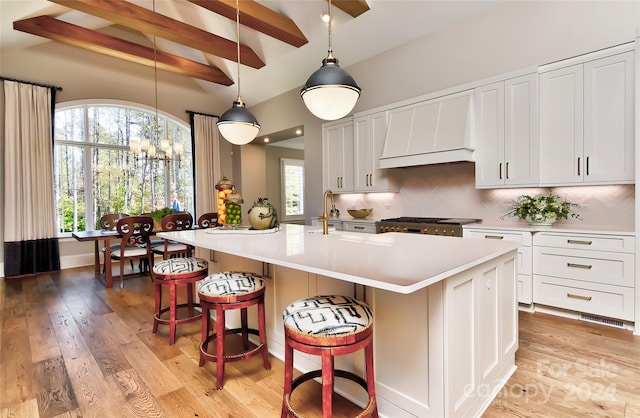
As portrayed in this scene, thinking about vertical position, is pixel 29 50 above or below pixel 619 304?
above

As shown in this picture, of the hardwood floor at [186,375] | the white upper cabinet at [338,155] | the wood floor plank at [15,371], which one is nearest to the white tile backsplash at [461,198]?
the white upper cabinet at [338,155]

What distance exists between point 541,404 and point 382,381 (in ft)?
2.99

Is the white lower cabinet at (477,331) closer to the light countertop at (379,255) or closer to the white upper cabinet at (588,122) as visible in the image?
the light countertop at (379,255)

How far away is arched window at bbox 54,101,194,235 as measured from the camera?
18.4ft

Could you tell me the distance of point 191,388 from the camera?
191 cm

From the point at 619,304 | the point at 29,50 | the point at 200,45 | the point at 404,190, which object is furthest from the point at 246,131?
the point at 29,50

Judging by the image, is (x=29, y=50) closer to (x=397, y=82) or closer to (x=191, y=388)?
(x=397, y=82)

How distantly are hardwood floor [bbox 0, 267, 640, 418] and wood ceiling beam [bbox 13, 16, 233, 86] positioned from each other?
3.97 meters

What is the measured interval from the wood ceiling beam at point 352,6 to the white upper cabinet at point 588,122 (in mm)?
2231

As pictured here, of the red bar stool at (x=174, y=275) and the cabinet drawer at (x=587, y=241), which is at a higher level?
the cabinet drawer at (x=587, y=241)

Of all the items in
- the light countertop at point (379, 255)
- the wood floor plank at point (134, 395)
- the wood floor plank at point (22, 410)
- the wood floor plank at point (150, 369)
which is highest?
the light countertop at point (379, 255)

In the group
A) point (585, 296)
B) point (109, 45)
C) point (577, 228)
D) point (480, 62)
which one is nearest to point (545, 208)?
point (577, 228)

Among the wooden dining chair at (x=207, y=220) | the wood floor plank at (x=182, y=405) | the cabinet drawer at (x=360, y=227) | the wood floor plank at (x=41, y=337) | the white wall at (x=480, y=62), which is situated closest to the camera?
the wood floor plank at (x=182, y=405)

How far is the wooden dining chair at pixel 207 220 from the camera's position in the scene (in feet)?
16.9
